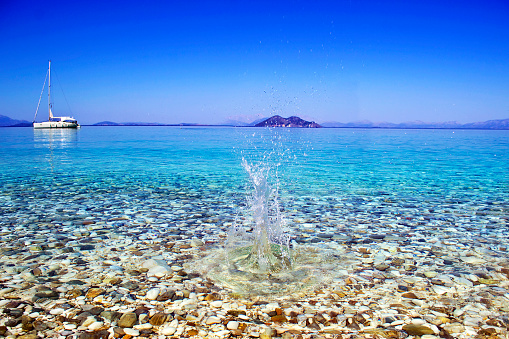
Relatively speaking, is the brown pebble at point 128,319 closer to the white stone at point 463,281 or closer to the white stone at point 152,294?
the white stone at point 152,294

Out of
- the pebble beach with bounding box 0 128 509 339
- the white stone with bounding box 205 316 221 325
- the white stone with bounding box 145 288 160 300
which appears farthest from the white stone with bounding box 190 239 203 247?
the white stone with bounding box 205 316 221 325

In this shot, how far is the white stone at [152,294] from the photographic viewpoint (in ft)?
17.2

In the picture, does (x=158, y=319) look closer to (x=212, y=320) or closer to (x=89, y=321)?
(x=212, y=320)

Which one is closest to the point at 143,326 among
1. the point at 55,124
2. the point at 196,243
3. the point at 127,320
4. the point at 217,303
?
the point at 127,320

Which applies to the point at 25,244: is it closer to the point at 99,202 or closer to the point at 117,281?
the point at 117,281

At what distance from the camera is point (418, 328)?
4469 mm

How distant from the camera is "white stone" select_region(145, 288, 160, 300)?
5.23 m

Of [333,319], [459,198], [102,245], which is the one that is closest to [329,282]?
[333,319]

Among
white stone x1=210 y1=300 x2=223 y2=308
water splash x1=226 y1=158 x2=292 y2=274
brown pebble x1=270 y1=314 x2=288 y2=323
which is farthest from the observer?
water splash x1=226 y1=158 x2=292 y2=274

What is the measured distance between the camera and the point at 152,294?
5328 millimetres

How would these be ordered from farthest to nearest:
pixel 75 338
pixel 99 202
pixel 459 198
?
pixel 459 198, pixel 99 202, pixel 75 338

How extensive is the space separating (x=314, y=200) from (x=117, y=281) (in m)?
8.12

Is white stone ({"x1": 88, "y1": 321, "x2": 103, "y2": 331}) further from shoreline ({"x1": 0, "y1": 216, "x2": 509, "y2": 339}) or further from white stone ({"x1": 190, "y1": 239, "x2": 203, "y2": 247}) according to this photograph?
white stone ({"x1": 190, "y1": 239, "x2": 203, "y2": 247})

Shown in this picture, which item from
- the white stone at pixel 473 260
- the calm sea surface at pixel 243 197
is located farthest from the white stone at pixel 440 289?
the calm sea surface at pixel 243 197
